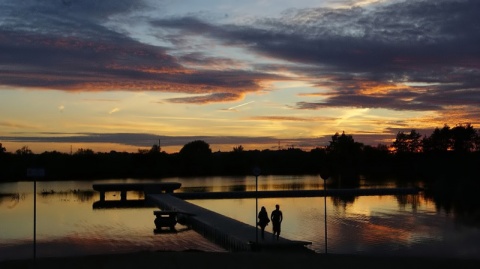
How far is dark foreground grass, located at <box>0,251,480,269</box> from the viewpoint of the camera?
11.2 metres

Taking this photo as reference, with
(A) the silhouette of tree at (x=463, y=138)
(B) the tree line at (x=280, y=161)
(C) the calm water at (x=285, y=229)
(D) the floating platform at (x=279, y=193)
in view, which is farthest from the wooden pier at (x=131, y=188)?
(A) the silhouette of tree at (x=463, y=138)

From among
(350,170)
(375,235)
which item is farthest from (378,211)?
(350,170)

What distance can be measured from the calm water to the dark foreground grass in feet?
13.7

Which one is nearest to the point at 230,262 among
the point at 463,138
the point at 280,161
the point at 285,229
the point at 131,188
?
the point at 285,229

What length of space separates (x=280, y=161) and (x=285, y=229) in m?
71.7

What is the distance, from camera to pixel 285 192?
120 feet

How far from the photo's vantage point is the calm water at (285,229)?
17250 millimetres

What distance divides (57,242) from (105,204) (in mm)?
14354

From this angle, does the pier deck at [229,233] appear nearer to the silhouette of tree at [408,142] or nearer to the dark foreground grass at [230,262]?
the dark foreground grass at [230,262]

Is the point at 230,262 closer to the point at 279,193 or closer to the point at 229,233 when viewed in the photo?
the point at 229,233

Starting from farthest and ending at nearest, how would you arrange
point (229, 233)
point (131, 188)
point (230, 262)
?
point (131, 188)
point (229, 233)
point (230, 262)

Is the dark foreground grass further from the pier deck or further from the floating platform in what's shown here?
the floating platform

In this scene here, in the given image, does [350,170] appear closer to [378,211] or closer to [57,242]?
[378,211]

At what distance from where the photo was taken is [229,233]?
699 inches
